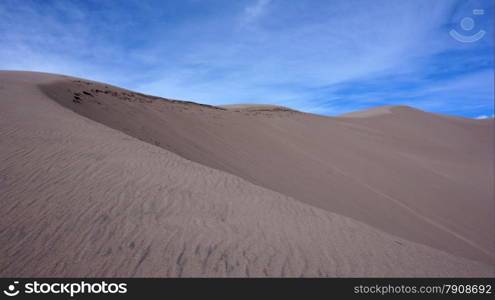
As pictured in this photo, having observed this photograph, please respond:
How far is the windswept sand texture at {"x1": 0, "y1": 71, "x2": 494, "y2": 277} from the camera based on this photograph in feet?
10.4

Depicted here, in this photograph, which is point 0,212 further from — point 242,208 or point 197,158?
point 197,158

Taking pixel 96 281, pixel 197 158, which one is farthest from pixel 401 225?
pixel 96 281

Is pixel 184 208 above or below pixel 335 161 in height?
below

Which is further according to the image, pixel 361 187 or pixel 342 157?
pixel 342 157

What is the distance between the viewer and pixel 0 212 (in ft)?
10.7

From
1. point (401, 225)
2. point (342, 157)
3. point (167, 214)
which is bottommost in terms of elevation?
point (401, 225)

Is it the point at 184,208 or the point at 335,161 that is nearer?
the point at 184,208

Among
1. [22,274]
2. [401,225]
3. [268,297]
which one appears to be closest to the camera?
[22,274]

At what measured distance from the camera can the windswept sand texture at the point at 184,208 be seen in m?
3.16

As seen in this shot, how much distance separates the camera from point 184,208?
13.8ft

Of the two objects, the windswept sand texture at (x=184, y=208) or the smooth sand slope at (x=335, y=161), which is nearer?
the windswept sand texture at (x=184, y=208)

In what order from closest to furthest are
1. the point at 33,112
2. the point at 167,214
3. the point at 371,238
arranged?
the point at 167,214
the point at 371,238
the point at 33,112

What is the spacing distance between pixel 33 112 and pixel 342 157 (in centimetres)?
1184

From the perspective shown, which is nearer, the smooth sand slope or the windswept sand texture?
the windswept sand texture
